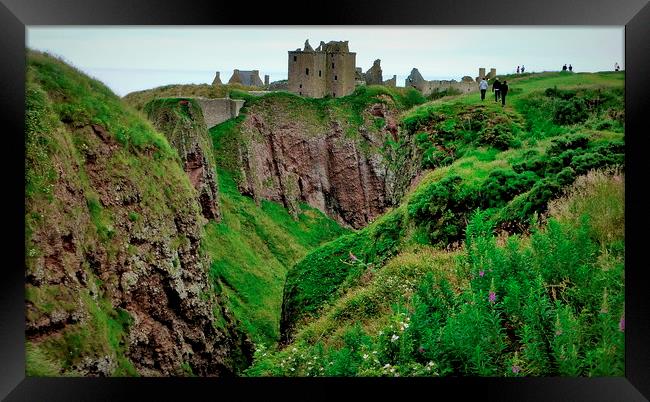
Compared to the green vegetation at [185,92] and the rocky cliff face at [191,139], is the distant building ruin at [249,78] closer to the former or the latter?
the green vegetation at [185,92]

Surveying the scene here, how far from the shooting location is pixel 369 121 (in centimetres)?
4341

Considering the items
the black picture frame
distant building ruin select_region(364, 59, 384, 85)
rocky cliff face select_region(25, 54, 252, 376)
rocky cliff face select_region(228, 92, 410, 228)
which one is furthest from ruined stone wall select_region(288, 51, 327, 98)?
the black picture frame

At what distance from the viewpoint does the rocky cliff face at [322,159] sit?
37.7 meters

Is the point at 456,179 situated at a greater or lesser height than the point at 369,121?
lesser

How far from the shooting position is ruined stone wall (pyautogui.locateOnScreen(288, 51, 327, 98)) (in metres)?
33.4

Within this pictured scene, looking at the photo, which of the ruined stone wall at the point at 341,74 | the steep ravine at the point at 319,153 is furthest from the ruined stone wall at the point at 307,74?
the steep ravine at the point at 319,153

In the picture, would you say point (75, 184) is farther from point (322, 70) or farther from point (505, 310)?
point (322, 70)

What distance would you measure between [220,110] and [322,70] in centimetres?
500

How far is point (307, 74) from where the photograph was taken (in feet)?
113

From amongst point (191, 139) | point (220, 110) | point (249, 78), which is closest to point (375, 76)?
point (249, 78)

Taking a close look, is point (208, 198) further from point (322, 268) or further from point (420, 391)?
point (420, 391)

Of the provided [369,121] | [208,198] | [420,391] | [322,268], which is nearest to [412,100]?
[369,121]

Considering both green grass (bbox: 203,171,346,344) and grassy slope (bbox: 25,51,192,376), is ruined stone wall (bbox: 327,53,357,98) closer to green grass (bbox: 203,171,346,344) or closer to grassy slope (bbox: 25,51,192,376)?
green grass (bbox: 203,171,346,344)
